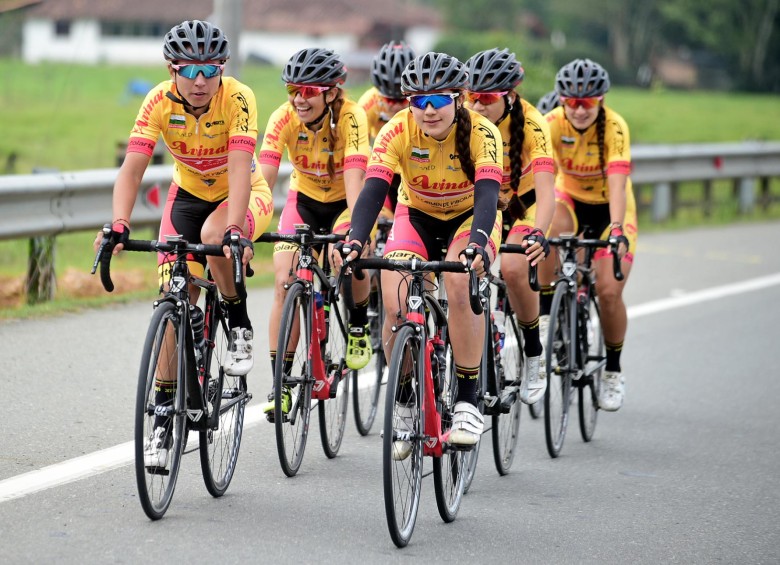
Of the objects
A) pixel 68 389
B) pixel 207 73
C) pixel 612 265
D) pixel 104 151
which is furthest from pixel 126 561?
pixel 104 151

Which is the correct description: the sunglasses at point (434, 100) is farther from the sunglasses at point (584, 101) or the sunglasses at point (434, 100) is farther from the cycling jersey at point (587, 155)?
the cycling jersey at point (587, 155)

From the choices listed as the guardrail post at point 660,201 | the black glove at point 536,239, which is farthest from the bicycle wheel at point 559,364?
the guardrail post at point 660,201

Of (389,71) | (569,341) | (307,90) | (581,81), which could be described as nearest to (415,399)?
(569,341)

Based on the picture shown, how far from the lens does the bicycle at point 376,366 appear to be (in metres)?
8.27

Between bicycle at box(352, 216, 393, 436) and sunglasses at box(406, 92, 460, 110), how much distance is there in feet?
6.36

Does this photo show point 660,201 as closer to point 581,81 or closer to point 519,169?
point 581,81

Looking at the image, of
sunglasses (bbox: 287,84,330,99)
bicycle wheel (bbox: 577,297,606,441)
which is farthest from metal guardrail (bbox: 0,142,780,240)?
bicycle wheel (bbox: 577,297,606,441)

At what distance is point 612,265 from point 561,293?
853mm

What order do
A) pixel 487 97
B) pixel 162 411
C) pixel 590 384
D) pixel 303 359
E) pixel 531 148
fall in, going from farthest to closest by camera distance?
pixel 590 384, pixel 531 148, pixel 487 97, pixel 303 359, pixel 162 411

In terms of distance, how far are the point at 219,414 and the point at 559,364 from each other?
263 cm

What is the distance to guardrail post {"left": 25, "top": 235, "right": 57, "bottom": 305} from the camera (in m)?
11.0

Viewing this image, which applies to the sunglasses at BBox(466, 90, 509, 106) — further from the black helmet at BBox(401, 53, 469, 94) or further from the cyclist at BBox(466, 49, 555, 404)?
the black helmet at BBox(401, 53, 469, 94)

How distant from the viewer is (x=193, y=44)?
6.47 metres

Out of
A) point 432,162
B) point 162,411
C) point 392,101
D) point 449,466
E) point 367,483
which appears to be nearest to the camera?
point 162,411
